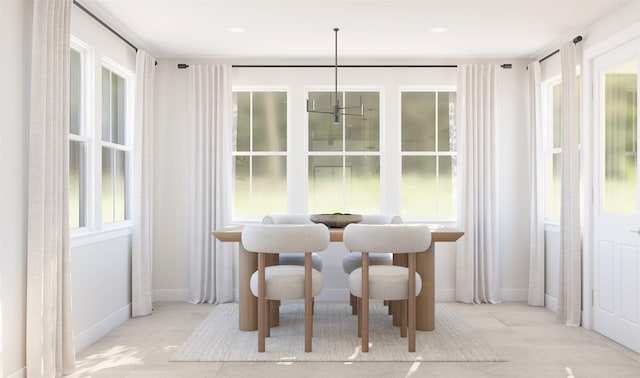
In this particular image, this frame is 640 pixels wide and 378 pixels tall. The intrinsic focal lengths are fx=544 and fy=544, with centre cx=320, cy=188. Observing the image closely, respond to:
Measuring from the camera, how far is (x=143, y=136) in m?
5.36

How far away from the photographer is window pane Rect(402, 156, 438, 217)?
6.20m

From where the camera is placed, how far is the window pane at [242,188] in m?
6.21

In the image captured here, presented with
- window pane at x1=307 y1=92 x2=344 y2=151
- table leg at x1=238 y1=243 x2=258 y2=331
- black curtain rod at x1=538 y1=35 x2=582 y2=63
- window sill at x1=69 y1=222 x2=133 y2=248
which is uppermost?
black curtain rod at x1=538 y1=35 x2=582 y2=63

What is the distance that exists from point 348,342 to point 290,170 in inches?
95.2

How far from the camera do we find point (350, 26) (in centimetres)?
491

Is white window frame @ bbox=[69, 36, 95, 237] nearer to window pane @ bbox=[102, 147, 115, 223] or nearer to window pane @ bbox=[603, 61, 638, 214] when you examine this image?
window pane @ bbox=[102, 147, 115, 223]

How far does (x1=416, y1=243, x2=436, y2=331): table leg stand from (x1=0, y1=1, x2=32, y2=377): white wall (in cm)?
297

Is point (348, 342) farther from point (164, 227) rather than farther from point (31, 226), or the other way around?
point (164, 227)

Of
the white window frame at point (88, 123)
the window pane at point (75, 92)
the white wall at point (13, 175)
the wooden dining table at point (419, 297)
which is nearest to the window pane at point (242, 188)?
the wooden dining table at point (419, 297)

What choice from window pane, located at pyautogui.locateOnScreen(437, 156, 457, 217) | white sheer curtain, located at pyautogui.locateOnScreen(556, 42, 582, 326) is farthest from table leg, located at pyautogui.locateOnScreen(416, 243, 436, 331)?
window pane, located at pyautogui.locateOnScreen(437, 156, 457, 217)

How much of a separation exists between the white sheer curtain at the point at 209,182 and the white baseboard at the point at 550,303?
3.37m

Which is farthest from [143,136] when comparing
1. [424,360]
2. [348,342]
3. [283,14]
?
[424,360]

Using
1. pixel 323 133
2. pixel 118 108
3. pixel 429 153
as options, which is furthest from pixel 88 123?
pixel 429 153

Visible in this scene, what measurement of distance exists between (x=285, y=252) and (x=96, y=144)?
1.89 metres
